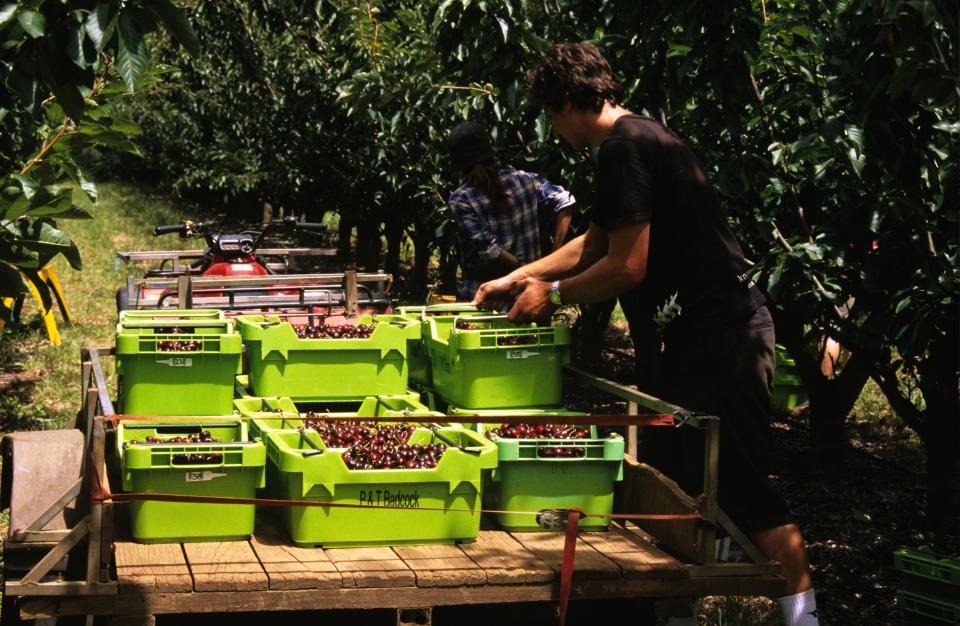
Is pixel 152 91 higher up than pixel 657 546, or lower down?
higher up

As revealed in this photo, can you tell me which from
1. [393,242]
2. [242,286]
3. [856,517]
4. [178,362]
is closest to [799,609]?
[178,362]

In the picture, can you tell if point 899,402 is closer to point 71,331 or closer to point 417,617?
point 417,617

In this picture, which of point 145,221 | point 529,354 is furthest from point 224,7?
point 145,221

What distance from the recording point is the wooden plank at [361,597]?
356 cm

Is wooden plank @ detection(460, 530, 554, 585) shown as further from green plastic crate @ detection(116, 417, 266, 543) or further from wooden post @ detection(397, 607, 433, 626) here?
green plastic crate @ detection(116, 417, 266, 543)

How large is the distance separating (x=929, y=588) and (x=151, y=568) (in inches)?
126

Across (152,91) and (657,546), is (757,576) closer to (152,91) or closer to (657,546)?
(657,546)

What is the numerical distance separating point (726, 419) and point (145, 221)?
28626 mm

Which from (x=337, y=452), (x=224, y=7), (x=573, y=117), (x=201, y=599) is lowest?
(x=201, y=599)

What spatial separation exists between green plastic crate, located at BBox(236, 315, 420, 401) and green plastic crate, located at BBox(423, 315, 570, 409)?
242 millimetres

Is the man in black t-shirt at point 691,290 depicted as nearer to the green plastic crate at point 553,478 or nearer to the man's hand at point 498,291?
the green plastic crate at point 553,478

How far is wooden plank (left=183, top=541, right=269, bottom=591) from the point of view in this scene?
3.61 m

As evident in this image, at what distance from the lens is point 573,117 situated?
479 centimetres

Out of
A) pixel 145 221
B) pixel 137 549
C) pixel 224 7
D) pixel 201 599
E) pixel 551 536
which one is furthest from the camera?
pixel 145 221
